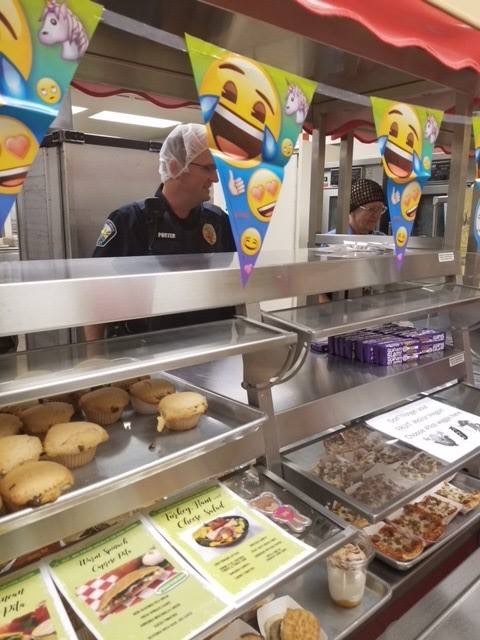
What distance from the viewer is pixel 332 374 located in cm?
163

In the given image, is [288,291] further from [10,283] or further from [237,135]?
[10,283]

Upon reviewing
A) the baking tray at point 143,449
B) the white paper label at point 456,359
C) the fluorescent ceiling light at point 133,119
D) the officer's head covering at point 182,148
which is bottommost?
the white paper label at point 456,359

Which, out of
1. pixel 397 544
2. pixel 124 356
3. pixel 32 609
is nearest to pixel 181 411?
pixel 124 356

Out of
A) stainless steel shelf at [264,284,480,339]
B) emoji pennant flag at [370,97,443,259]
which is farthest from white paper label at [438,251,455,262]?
emoji pennant flag at [370,97,443,259]

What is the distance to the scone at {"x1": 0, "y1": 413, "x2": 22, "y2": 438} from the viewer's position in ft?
3.24

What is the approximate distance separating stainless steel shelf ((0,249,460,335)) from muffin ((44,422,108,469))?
0.76 ft

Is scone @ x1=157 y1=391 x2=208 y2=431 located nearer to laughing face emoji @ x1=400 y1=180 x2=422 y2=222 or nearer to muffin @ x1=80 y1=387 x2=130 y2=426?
muffin @ x1=80 y1=387 x2=130 y2=426

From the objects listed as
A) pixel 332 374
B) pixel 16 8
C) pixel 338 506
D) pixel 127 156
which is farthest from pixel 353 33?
pixel 127 156

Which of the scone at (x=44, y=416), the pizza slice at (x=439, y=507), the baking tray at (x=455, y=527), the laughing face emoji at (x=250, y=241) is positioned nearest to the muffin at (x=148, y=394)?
the scone at (x=44, y=416)

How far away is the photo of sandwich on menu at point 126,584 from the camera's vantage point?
2.80ft

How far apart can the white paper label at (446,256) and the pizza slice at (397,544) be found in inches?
34.7

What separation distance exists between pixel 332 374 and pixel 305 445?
0.25 m

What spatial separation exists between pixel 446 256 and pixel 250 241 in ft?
3.14

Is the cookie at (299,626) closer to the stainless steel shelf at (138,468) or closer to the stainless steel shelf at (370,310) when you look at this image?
the stainless steel shelf at (138,468)
